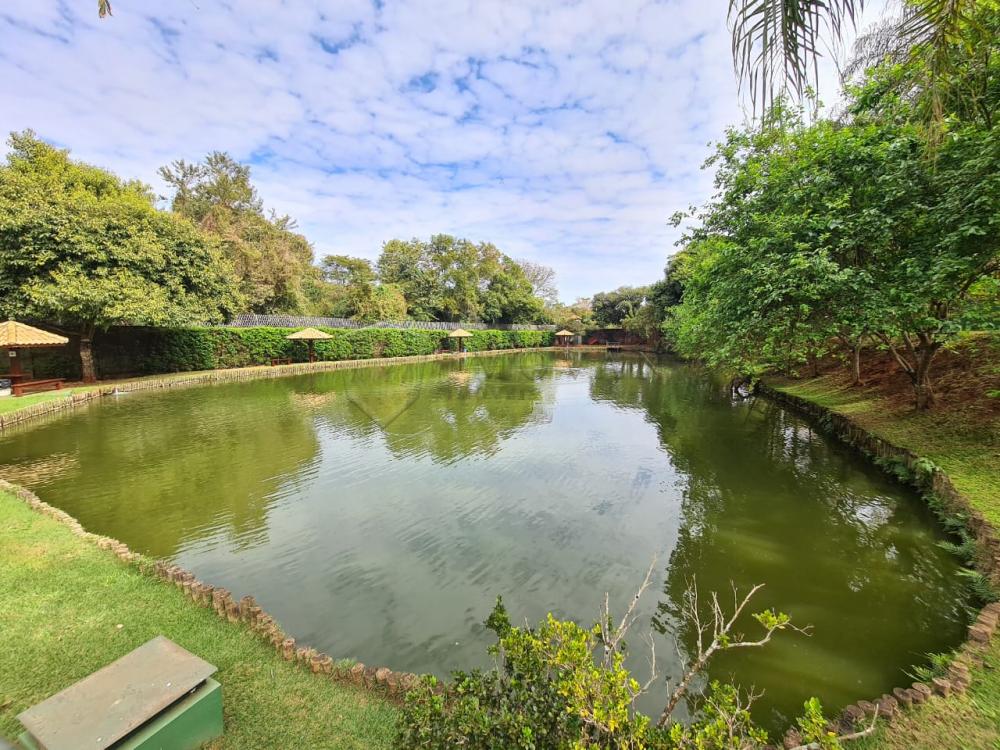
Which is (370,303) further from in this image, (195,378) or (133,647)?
(133,647)

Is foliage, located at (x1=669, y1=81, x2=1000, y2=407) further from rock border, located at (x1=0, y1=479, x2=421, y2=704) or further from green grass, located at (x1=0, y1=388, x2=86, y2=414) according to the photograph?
green grass, located at (x1=0, y1=388, x2=86, y2=414)

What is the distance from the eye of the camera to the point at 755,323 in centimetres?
680

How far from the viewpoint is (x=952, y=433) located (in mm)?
6719

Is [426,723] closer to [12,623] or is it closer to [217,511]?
[12,623]

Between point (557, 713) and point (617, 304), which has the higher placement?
point (617, 304)

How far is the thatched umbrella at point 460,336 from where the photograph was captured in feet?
103

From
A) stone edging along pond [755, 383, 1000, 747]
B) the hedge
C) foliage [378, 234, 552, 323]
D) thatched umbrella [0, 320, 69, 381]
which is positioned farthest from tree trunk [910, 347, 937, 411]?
foliage [378, 234, 552, 323]

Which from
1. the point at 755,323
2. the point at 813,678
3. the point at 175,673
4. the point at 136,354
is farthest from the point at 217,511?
the point at 136,354

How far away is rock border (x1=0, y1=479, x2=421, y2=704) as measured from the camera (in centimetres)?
258

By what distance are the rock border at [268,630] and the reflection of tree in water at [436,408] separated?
4.67 metres

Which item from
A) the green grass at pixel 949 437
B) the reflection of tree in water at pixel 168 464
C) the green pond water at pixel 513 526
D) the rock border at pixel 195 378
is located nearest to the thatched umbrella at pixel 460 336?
the rock border at pixel 195 378

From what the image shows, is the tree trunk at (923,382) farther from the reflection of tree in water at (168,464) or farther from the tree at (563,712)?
the reflection of tree in water at (168,464)

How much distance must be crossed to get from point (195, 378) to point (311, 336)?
6076 millimetres

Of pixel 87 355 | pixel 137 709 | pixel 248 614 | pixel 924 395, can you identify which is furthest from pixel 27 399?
pixel 924 395
